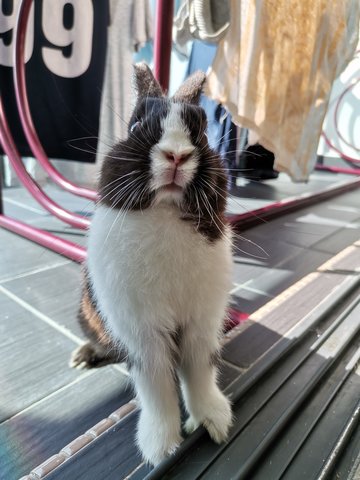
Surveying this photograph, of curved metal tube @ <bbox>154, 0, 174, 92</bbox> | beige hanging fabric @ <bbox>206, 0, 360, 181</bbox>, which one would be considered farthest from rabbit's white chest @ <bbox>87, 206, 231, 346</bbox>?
beige hanging fabric @ <bbox>206, 0, 360, 181</bbox>

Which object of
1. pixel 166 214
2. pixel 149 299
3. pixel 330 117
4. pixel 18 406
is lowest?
pixel 18 406

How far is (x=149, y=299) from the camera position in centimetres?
49

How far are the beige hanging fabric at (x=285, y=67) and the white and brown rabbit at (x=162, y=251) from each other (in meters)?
0.73

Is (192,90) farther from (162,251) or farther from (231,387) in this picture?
(231,387)

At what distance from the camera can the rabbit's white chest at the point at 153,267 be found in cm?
48

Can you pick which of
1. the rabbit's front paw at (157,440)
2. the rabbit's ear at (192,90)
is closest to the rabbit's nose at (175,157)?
the rabbit's ear at (192,90)

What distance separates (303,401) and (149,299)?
0.36 m

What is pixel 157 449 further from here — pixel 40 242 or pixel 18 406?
pixel 40 242

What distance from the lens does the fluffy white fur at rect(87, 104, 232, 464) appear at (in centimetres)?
48

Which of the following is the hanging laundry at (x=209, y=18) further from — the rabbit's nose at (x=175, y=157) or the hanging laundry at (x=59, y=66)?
the rabbit's nose at (x=175, y=157)

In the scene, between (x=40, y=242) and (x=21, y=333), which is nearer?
(x=21, y=333)

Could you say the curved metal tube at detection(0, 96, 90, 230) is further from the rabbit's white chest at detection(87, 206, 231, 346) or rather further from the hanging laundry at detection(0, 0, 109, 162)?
the rabbit's white chest at detection(87, 206, 231, 346)

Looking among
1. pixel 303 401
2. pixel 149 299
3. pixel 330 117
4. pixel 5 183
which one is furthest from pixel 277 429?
pixel 330 117

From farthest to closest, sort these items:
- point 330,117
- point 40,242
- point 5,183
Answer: point 330,117
point 5,183
point 40,242
